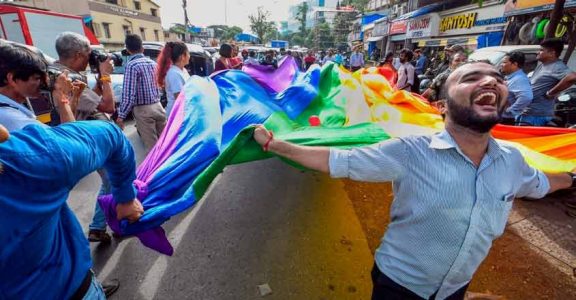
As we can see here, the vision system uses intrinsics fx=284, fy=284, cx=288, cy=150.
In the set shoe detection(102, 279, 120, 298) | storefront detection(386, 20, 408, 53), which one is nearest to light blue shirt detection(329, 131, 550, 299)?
shoe detection(102, 279, 120, 298)

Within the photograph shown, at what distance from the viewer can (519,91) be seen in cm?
338

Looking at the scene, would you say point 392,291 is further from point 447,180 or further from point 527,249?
point 527,249

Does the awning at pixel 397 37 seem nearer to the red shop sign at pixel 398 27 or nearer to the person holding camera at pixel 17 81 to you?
the red shop sign at pixel 398 27

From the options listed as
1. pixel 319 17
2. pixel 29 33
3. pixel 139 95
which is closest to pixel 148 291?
pixel 139 95

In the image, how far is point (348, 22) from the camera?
5328cm

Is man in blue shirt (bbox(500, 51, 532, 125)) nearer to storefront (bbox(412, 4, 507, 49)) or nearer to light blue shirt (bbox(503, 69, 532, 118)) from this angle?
light blue shirt (bbox(503, 69, 532, 118))

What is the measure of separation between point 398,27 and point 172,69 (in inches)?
885

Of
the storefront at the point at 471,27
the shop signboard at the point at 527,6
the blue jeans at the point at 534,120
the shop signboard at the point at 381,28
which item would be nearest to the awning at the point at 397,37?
the shop signboard at the point at 381,28

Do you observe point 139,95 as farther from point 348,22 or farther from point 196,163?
point 348,22

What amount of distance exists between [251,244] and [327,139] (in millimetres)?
1547

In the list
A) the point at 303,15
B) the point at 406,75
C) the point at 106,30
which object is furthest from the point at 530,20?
the point at 303,15

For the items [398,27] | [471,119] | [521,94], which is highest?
[398,27]

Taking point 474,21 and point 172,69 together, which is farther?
point 474,21

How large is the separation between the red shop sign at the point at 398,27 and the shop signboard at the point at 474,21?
515cm
